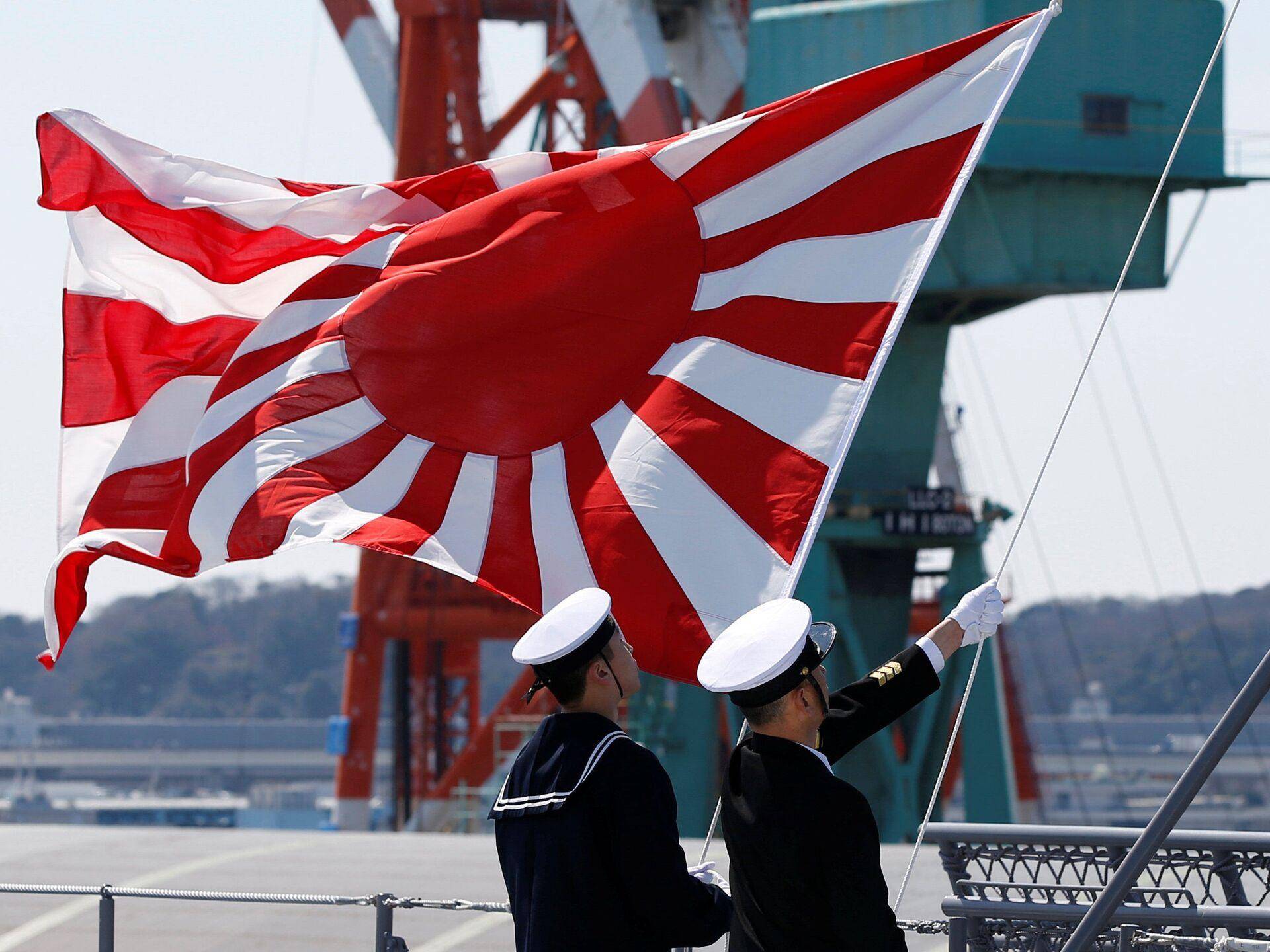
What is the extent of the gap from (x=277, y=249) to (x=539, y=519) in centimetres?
201

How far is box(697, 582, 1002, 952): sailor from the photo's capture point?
3.67 meters

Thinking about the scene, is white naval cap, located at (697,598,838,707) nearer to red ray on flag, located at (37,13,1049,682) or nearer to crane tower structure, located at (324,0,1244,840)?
red ray on flag, located at (37,13,1049,682)

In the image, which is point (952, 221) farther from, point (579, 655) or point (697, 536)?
point (579, 655)

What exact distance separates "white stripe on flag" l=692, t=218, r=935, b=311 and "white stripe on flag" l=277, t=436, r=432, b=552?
1.26 m

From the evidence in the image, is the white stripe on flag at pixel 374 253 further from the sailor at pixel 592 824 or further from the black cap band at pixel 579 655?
the black cap band at pixel 579 655

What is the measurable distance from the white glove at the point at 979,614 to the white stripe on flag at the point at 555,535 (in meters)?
1.54

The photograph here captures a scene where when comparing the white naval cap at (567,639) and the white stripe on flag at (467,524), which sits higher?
the white stripe on flag at (467,524)

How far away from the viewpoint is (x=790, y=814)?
375 centimetres

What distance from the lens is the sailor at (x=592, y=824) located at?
12.7ft

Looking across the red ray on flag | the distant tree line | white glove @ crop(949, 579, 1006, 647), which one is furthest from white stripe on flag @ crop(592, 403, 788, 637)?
the distant tree line

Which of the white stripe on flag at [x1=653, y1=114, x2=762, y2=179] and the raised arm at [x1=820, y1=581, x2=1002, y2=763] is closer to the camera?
the raised arm at [x1=820, y1=581, x2=1002, y2=763]

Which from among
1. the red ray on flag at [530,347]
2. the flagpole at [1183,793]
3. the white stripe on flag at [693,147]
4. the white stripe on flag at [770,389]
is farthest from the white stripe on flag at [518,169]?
the flagpole at [1183,793]

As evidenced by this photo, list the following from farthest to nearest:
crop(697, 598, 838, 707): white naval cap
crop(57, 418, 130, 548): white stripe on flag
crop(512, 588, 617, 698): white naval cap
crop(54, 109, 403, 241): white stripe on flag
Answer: crop(54, 109, 403, 241): white stripe on flag
crop(57, 418, 130, 548): white stripe on flag
crop(512, 588, 617, 698): white naval cap
crop(697, 598, 838, 707): white naval cap

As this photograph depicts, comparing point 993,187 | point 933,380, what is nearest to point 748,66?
point 993,187
